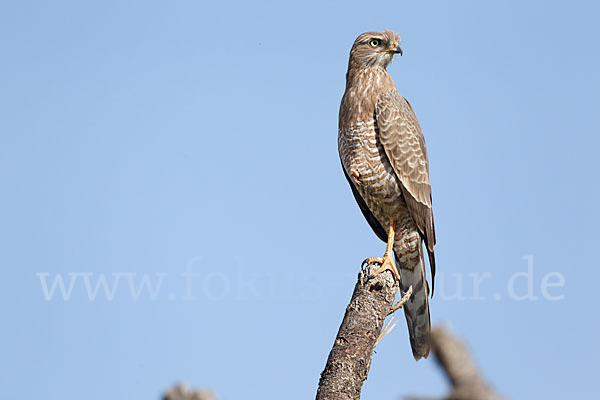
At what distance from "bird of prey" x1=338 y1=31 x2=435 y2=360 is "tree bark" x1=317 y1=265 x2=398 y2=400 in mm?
1249

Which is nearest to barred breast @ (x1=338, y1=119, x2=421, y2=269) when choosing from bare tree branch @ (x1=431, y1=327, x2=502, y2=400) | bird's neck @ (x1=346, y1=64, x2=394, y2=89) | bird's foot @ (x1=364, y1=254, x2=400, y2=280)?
bird's neck @ (x1=346, y1=64, x2=394, y2=89)

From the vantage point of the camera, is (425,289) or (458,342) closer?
(458,342)

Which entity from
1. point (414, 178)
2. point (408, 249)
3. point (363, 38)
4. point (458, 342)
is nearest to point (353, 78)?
point (363, 38)

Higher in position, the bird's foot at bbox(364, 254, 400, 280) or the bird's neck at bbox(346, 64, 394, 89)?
the bird's neck at bbox(346, 64, 394, 89)

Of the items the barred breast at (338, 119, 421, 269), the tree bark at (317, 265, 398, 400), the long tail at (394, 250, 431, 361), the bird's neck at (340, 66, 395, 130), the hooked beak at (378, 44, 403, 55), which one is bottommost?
the tree bark at (317, 265, 398, 400)

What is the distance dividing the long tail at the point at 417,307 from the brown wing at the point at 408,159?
0.53 ft

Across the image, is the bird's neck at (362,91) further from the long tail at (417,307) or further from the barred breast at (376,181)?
the long tail at (417,307)

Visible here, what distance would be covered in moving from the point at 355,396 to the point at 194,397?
374 cm

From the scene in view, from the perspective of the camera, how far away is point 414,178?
6.86m

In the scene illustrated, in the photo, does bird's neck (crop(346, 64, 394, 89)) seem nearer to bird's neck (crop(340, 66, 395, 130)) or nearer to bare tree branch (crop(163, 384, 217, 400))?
bird's neck (crop(340, 66, 395, 130))

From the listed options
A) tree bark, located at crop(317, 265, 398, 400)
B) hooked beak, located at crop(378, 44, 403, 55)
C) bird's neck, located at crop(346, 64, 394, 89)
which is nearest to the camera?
tree bark, located at crop(317, 265, 398, 400)

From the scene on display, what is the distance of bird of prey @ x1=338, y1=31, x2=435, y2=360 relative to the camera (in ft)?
22.2

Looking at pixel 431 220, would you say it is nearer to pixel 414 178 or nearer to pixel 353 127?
pixel 414 178

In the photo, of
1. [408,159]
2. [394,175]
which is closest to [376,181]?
[394,175]
